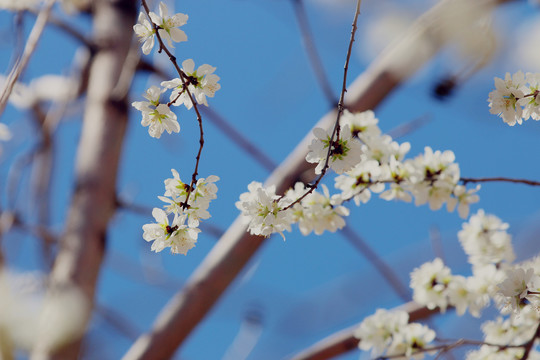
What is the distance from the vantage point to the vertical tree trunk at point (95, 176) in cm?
132

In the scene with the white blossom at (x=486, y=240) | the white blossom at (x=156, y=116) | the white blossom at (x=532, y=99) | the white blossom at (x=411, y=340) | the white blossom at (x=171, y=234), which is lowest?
the white blossom at (x=171, y=234)

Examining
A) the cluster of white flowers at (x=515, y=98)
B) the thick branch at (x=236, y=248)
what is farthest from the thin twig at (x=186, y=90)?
the thick branch at (x=236, y=248)

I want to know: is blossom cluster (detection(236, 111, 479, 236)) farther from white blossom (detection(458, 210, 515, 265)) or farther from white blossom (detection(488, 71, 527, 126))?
white blossom (detection(458, 210, 515, 265))

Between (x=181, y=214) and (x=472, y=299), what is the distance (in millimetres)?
710

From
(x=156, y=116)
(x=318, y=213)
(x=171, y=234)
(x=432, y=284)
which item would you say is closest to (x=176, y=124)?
(x=156, y=116)

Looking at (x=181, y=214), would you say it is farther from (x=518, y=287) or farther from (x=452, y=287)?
(x=452, y=287)

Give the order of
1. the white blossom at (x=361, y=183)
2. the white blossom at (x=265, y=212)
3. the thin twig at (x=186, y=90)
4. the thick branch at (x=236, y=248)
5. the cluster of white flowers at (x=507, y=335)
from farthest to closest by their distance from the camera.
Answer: the thick branch at (x=236, y=248) < the cluster of white flowers at (x=507, y=335) < the white blossom at (x=361, y=183) < the white blossom at (x=265, y=212) < the thin twig at (x=186, y=90)

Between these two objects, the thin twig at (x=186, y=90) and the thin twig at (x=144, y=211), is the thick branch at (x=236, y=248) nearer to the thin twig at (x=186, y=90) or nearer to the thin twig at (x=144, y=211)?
the thin twig at (x=144, y=211)

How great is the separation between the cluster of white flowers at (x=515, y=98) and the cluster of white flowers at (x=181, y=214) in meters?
0.42

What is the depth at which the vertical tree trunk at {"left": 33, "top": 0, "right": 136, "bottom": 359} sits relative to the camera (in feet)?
4.34

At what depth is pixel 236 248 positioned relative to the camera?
1248 mm

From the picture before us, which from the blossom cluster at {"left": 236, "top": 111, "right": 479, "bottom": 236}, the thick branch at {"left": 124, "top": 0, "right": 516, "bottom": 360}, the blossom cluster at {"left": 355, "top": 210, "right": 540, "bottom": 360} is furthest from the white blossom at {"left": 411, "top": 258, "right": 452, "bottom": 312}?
the thick branch at {"left": 124, "top": 0, "right": 516, "bottom": 360}

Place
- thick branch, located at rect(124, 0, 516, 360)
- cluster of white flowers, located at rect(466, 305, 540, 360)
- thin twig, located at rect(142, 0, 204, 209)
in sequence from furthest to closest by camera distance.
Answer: thick branch, located at rect(124, 0, 516, 360)
cluster of white flowers, located at rect(466, 305, 540, 360)
thin twig, located at rect(142, 0, 204, 209)

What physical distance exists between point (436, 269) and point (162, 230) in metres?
0.68
